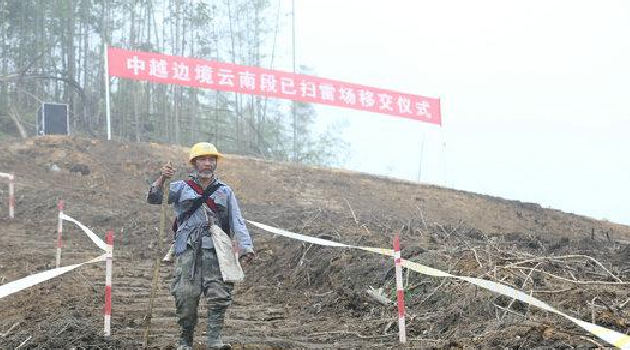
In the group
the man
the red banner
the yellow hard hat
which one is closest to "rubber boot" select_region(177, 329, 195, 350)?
the man

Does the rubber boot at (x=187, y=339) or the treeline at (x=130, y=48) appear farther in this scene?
the treeline at (x=130, y=48)

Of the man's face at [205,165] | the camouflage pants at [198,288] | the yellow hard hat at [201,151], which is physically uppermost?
the yellow hard hat at [201,151]

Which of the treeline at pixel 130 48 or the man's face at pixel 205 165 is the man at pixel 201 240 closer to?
the man's face at pixel 205 165

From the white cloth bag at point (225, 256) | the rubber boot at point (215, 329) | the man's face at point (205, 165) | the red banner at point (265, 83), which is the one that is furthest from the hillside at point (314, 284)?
the red banner at point (265, 83)

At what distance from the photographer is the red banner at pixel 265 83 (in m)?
22.4

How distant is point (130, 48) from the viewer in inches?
1451

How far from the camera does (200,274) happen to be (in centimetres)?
569

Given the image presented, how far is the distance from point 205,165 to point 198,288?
3.26 feet

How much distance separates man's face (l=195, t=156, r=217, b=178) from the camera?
5.84 metres

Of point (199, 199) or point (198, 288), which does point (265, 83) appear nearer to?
point (199, 199)

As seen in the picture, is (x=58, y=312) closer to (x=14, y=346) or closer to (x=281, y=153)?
(x=14, y=346)

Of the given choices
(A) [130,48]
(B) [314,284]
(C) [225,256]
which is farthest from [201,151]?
(A) [130,48]

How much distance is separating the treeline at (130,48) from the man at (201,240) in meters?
24.5

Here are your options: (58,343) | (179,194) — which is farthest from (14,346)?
(179,194)
